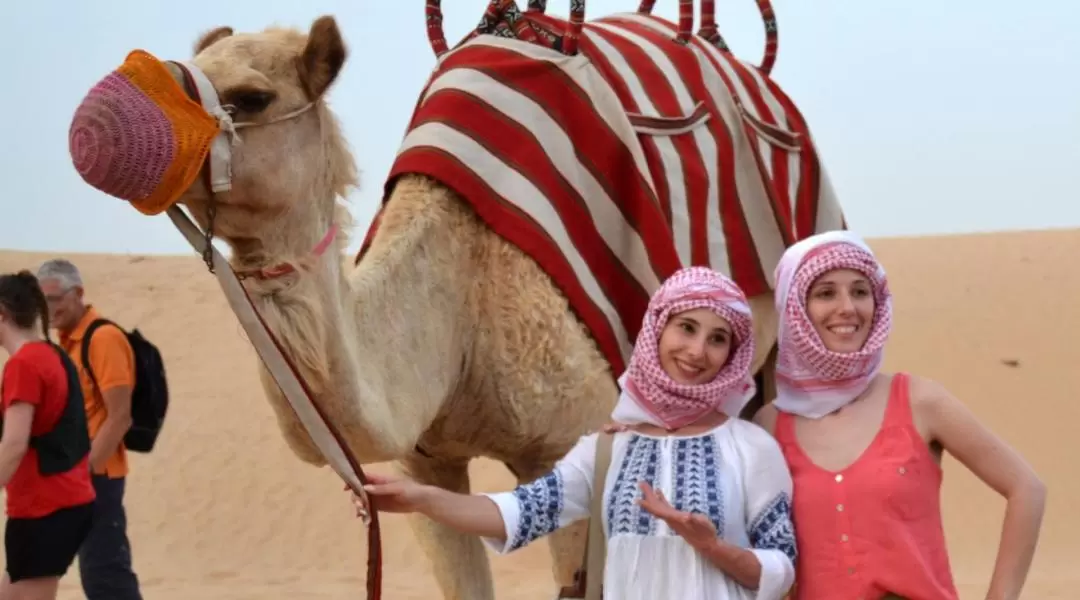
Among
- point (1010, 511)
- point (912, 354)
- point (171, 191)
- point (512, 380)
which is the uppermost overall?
point (171, 191)

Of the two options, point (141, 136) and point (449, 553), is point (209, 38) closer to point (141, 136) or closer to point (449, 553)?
point (141, 136)

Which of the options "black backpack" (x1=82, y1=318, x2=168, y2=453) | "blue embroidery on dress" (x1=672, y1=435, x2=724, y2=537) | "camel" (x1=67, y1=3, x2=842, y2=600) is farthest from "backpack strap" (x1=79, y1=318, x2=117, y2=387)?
"blue embroidery on dress" (x1=672, y1=435, x2=724, y2=537)

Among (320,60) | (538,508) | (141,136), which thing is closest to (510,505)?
(538,508)

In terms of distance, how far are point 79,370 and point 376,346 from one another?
215cm

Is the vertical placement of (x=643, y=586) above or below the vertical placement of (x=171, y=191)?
below

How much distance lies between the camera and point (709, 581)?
2.54 m

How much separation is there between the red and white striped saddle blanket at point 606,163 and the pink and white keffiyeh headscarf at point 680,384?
131 centimetres

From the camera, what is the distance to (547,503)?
267 centimetres

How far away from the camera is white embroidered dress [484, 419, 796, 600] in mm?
2537

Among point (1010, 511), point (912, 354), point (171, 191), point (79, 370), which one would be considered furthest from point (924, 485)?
point (912, 354)

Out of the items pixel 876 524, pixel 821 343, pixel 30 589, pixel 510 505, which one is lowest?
pixel 30 589

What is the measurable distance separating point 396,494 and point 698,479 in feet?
1.81

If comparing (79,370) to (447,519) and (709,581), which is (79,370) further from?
(709,581)

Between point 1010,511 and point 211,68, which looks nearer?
point 1010,511
